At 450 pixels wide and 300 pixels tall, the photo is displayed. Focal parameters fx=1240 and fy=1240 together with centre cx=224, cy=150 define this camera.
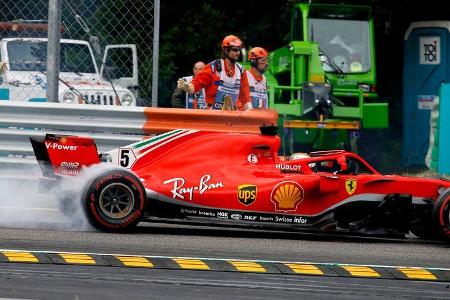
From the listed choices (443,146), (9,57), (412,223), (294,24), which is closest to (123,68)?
(9,57)

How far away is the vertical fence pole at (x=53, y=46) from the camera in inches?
496

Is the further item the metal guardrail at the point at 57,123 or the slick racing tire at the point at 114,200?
the metal guardrail at the point at 57,123

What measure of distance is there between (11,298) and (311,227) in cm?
390

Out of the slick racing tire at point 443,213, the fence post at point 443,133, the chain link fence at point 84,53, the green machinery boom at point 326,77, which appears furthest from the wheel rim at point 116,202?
the green machinery boom at point 326,77

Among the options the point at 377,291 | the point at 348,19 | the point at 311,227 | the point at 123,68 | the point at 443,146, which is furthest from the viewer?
the point at 348,19

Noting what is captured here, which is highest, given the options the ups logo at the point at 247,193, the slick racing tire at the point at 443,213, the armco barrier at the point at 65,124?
the armco barrier at the point at 65,124

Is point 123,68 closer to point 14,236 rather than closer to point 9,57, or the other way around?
point 9,57

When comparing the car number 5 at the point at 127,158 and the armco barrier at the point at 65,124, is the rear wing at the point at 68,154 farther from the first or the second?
the armco barrier at the point at 65,124

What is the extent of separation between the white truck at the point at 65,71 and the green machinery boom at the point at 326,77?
426cm

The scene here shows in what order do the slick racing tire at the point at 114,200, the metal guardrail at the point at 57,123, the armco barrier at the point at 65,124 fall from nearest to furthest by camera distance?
the slick racing tire at the point at 114,200
the armco barrier at the point at 65,124
the metal guardrail at the point at 57,123

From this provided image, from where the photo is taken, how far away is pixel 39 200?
39.2 ft

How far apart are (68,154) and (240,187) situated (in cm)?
149

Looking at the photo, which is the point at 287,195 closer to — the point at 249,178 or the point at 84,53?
the point at 249,178

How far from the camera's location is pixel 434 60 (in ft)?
72.8
